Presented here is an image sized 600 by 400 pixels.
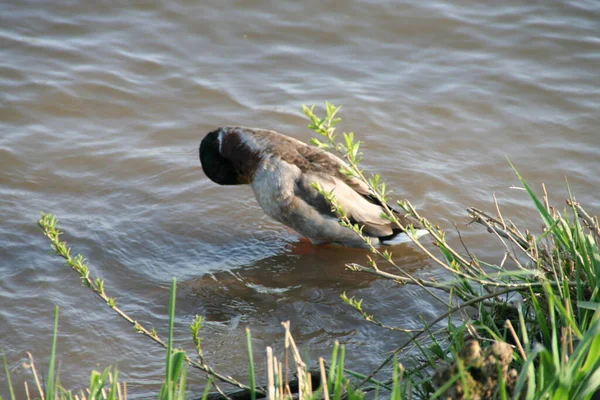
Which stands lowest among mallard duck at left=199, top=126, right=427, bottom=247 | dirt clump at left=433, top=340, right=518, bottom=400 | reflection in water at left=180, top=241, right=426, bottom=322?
reflection in water at left=180, top=241, right=426, bottom=322

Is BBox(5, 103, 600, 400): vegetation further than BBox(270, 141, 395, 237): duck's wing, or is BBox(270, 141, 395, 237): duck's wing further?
BBox(270, 141, 395, 237): duck's wing

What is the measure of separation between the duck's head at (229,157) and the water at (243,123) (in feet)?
0.95

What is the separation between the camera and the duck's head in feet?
17.4

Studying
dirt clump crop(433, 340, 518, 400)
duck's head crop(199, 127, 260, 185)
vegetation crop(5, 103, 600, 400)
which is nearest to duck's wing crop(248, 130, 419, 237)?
duck's head crop(199, 127, 260, 185)

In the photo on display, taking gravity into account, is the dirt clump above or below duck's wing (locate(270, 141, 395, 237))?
above

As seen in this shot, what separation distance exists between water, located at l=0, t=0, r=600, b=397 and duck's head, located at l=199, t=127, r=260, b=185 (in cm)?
29

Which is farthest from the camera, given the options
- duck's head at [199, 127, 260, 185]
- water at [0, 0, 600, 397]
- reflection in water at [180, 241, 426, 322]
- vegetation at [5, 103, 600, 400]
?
duck's head at [199, 127, 260, 185]

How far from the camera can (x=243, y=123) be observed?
21.3 ft

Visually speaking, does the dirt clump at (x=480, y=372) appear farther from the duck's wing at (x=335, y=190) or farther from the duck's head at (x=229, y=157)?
the duck's head at (x=229, y=157)

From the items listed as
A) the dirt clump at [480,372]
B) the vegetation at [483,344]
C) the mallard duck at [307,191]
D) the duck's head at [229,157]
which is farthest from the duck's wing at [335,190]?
the dirt clump at [480,372]

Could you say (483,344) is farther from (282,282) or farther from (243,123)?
(243,123)

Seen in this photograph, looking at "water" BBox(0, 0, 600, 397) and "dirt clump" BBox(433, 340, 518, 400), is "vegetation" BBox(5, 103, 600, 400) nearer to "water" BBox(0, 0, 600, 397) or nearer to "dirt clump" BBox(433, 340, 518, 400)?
"dirt clump" BBox(433, 340, 518, 400)

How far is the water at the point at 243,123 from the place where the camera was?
432 centimetres

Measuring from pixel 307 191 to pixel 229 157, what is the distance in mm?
697
